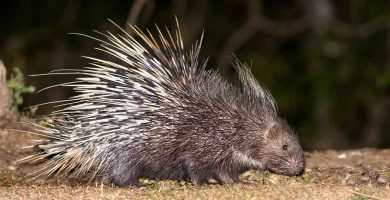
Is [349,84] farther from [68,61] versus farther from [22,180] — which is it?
[22,180]

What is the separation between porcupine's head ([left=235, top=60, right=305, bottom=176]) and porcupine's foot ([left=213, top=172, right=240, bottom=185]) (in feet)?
0.65

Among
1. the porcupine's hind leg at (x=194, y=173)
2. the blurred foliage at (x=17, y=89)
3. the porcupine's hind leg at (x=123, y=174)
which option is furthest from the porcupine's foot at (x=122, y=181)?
the blurred foliage at (x=17, y=89)

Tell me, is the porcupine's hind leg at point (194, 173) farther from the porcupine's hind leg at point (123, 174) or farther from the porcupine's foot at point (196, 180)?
the porcupine's hind leg at point (123, 174)

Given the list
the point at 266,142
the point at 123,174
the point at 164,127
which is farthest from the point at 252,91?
the point at 123,174

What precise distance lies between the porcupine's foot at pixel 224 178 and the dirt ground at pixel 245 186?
0.29 ft

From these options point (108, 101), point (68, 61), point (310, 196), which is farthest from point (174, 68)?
point (68, 61)

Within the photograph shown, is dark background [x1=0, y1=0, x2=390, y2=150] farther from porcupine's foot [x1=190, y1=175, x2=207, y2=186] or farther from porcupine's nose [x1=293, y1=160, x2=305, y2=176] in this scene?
porcupine's foot [x1=190, y1=175, x2=207, y2=186]

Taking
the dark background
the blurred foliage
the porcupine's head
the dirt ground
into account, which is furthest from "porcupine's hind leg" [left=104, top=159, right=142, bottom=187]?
the dark background

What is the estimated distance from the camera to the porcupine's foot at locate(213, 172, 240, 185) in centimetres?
725

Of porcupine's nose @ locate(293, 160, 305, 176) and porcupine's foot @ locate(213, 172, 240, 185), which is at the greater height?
porcupine's nose @ locate(293, 160, 305, 176)

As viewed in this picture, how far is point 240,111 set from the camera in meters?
7.40

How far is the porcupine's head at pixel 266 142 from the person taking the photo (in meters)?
7.35

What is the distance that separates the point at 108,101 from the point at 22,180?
1.27 m

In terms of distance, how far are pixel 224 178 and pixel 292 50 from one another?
10804mm
